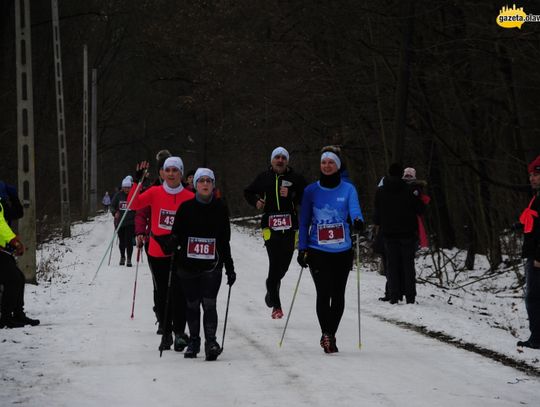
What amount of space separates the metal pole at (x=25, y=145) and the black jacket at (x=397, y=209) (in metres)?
6.08

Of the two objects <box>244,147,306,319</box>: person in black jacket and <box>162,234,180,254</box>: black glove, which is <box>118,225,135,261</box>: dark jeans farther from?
<box>162,234,180,254</box>: black glove

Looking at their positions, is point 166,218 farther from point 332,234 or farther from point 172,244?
point 332,234

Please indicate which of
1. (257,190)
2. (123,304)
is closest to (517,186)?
(257,190)

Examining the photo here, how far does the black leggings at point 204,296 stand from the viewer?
28.3 ft

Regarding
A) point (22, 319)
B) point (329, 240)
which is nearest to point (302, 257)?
point (329, 240)

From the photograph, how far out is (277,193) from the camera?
1180 centimetres

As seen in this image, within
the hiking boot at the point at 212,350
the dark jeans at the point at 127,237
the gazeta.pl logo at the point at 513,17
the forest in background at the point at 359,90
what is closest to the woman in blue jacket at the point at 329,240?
the hiking boot at the point at 212,350

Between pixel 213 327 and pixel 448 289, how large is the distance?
336 inches

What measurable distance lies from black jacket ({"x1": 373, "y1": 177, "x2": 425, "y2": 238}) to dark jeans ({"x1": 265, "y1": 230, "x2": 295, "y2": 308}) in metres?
2.33

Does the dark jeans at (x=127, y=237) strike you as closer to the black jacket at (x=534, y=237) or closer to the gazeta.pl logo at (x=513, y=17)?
the gazeta.pl logo at (x=513, y=17)

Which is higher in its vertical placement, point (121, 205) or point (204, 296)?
point (121, 205)

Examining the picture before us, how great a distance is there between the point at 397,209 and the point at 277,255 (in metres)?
2.60

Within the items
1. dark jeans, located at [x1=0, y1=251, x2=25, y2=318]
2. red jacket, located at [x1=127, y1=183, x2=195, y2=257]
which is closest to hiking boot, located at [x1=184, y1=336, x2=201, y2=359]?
red jacket, located at [x1=127, y1=183, x2=195, y2=257]

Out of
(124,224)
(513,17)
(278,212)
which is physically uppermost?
(513,17)
